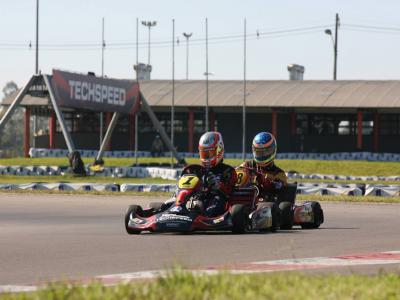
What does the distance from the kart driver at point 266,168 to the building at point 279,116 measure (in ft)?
139

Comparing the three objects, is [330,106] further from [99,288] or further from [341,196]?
[99,288]

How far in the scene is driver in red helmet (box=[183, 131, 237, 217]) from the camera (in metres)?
14.6

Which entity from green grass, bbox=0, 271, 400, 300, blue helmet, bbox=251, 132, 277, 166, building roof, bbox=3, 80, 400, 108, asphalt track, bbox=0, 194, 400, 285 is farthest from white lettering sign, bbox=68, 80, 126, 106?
green grass, bbox=0, 271, 400, 300

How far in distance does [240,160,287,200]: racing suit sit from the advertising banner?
78.4 feet

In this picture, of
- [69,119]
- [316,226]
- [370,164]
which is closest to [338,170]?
[370,164]

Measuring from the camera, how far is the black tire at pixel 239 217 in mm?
14242

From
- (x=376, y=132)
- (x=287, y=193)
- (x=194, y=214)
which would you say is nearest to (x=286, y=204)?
(x=287, y=193)

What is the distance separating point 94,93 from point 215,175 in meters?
27.5

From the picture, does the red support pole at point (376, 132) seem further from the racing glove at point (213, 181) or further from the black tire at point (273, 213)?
the racing glove at point (213, 181)

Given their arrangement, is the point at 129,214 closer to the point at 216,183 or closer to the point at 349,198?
the point at 216,183

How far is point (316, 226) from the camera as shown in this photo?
53.2 feet

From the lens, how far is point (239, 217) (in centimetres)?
1430

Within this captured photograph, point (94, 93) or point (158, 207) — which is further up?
point (94, 93)

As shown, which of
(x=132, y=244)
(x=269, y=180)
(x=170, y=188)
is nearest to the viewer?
(x=132, y=244)
